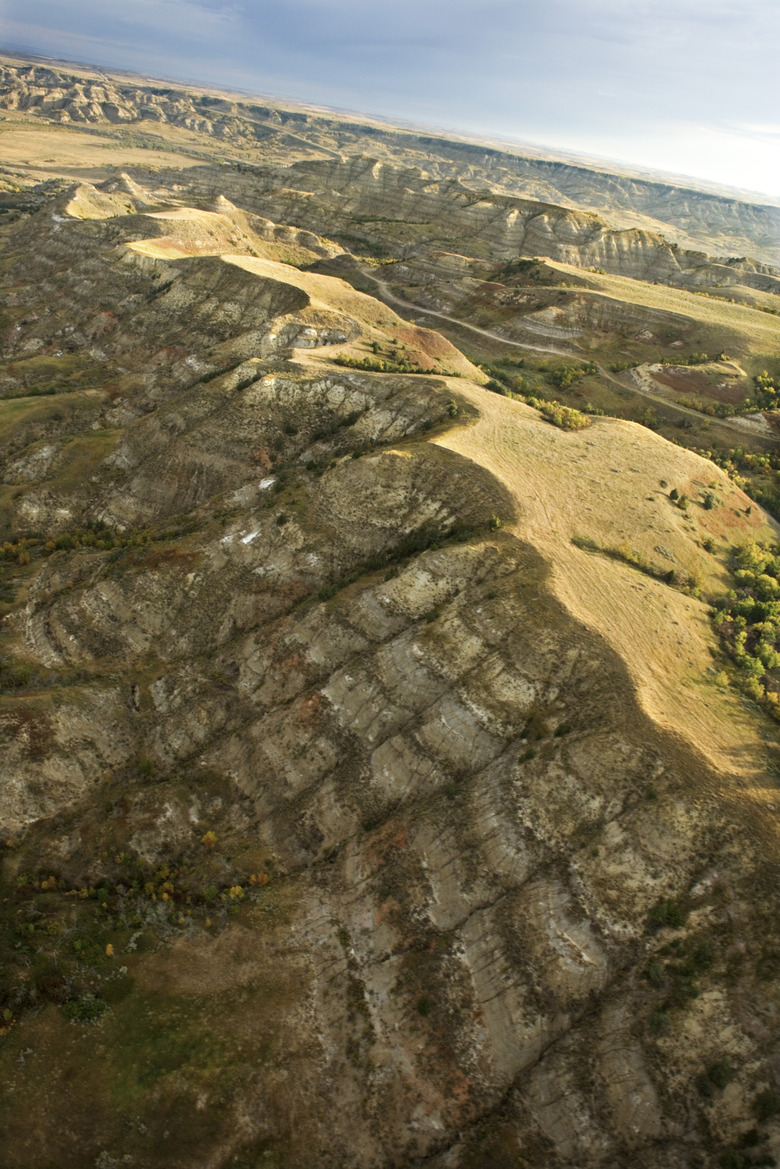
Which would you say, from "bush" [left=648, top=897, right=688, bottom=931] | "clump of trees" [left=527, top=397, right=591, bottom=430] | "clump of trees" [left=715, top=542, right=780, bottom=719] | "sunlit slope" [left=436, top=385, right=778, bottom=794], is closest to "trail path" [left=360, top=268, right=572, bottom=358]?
"clump of trees" [left=527, top=397, right=591, bottom=430]

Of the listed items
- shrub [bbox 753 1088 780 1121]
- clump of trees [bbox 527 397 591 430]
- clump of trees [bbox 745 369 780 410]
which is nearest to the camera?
shrub [bbox 753 1088 780 1121]

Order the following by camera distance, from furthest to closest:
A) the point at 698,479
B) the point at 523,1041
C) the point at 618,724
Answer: the point at 698,479, the point at 618,724, the point at 523,1041

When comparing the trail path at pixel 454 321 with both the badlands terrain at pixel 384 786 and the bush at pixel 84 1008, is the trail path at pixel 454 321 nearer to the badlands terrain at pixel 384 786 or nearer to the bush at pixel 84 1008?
the badlands terrain at pixel 384 786

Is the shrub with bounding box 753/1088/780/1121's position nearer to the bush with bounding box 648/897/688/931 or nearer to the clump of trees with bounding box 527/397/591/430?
the bush with bounding box 648/897/688/931

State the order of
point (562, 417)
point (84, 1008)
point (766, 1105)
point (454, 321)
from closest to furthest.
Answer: point (766, 1105) → point (84, 1008) → point (562, 417) → point (454, 321)

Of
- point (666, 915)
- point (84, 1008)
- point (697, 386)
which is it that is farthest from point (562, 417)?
point (84, 1008)

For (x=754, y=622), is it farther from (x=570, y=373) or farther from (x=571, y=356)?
(x=571, y=356)

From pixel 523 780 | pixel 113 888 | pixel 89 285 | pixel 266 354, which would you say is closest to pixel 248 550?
pixel 113 888

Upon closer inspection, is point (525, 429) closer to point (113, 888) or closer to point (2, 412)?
point (113, 888)
